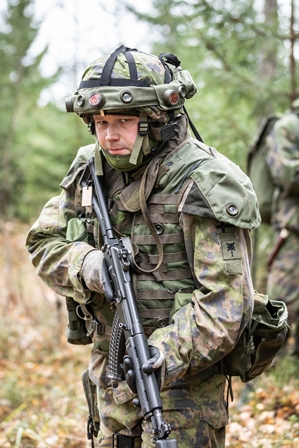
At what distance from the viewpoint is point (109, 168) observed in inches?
133

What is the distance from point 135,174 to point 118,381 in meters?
1.01

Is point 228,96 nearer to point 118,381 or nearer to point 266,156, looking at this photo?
point 266,156

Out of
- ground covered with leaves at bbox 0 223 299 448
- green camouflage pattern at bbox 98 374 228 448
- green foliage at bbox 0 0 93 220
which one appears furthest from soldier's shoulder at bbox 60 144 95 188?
green foliage at bbox 0 0 93 220

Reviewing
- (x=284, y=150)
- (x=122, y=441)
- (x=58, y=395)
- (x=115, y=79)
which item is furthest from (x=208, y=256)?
(x=58, y=395)

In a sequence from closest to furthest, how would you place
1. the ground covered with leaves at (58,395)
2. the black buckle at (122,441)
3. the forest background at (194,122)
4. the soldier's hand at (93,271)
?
the soldier's hand at (93,271) < the black buckle at (122,441) < the ground covered with leaves at (58,395) < the forest background at (194,122)

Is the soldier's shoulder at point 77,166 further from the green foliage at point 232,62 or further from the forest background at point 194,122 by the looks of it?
the green foliage at point 232,62

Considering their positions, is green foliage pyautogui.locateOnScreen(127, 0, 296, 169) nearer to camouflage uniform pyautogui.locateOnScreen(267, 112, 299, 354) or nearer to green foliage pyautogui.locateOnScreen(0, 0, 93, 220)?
camouflage uniform pyautogui.locateOnScreen(267, 112, 299, 354)

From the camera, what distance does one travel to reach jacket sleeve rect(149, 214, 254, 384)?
276 centimetres

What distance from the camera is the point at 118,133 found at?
3.00 meters

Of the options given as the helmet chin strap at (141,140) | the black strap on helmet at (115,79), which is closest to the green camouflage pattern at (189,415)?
the helmet chin strap at (141,140)

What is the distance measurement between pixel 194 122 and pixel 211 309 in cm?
498

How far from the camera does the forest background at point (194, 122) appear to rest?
5332 mm

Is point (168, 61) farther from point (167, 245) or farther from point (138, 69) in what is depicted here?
point (167, 245)

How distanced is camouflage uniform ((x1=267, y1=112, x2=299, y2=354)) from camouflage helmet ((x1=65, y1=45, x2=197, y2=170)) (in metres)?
3.07
